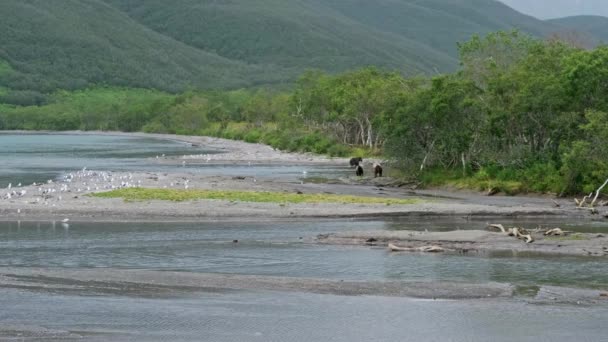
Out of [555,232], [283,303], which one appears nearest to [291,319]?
[283,303]

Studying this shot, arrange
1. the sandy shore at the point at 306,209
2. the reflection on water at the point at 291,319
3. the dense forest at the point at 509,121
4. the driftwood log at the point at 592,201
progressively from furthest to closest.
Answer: the dense forest at the point at 509,121, the driftwood log at the point at 592,201, the sandy shore at the point at 306,209, the reflection on water at the point at 291,319

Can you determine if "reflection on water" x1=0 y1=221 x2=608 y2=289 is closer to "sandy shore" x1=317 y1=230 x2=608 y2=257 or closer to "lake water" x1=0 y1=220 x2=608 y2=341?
"lake water" x1=0 y1=220 x2=608 y2=341

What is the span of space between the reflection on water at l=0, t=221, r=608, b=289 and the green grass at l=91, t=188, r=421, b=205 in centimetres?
806

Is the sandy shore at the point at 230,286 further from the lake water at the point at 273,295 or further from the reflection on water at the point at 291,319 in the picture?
the reflection on water at the point at 291,319

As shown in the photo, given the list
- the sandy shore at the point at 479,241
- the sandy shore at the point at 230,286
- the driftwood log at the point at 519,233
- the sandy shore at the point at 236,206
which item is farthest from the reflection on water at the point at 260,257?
the sandy shore at the point at 236,206

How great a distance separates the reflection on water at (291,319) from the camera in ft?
83.4

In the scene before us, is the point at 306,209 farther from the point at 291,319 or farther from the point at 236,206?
the point at 291,319

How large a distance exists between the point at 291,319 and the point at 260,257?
10.5 m

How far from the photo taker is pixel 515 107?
200 ft

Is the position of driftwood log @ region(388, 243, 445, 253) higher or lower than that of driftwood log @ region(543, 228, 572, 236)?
lower

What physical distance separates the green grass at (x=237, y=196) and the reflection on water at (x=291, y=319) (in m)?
23.7

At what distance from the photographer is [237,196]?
55312 millimetres

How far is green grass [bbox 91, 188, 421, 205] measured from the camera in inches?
2133

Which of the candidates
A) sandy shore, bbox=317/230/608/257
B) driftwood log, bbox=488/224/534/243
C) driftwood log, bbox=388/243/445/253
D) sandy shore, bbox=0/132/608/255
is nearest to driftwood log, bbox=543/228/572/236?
sandy shore, bbox=317/230/608/257
